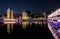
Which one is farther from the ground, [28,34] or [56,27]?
[56,27]

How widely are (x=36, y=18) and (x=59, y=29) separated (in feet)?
341

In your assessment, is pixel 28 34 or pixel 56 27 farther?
pixel 28 34

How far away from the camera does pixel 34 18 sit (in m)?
117

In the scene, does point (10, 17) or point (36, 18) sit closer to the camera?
point (10, 17)

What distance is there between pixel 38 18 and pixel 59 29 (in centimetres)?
10483

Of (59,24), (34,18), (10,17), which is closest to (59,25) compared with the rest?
(59,24)

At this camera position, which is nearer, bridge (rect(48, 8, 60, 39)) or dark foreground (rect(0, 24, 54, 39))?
bridge (rect(48, 8, 60, 39))

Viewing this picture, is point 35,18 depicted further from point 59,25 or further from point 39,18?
point 59,25

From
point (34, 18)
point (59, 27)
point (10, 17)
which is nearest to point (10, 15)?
point (10, 17)

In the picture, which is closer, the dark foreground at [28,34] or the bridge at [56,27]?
the bridge at [56,27]

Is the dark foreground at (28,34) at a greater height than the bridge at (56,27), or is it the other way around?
the bridge at (56,27)

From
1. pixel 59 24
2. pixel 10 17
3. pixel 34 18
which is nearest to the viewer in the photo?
pixel 59 24

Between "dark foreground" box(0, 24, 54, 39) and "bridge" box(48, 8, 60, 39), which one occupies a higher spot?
"bridge" box(48, 8, 60, 39)

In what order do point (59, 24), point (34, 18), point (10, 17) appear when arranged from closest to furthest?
point (59, 24)
point (10, 17)
point (34, 18)
